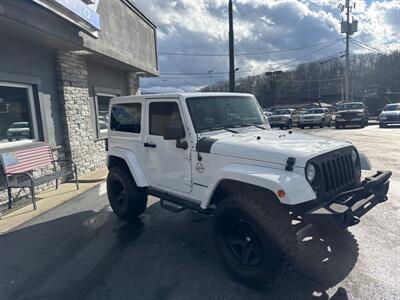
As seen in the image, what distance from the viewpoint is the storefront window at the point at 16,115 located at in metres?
6.46

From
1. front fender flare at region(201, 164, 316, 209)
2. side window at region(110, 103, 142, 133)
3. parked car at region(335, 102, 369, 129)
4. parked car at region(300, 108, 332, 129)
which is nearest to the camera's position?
front fender flare at region(201, 164, 316, 209)

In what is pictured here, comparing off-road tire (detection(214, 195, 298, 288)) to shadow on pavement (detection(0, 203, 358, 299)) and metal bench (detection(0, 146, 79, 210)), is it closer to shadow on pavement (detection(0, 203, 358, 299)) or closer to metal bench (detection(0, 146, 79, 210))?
shadow on pavement (detection(0, 203, 358, 299))

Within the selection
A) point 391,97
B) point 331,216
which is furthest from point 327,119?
point 331,216

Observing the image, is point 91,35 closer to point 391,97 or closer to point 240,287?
point 240,287

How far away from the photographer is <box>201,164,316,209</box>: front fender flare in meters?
2.68

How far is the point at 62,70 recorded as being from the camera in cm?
779

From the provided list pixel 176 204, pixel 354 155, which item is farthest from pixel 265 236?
pixel 354 155

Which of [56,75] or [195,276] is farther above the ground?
[56,75]

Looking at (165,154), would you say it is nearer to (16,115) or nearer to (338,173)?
(338,173)

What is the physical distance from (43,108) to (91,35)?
217 cm

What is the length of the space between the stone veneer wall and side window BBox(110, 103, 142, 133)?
3331 mm

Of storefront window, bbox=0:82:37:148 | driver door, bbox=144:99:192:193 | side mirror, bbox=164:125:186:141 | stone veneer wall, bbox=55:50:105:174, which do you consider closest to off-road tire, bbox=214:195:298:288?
driver door, bbox=144:99:192:193

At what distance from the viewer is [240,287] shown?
10.1 ft

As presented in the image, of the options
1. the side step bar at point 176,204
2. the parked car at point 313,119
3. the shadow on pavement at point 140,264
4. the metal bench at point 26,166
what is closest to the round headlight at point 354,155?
the shadow on pavement at point 140,264
